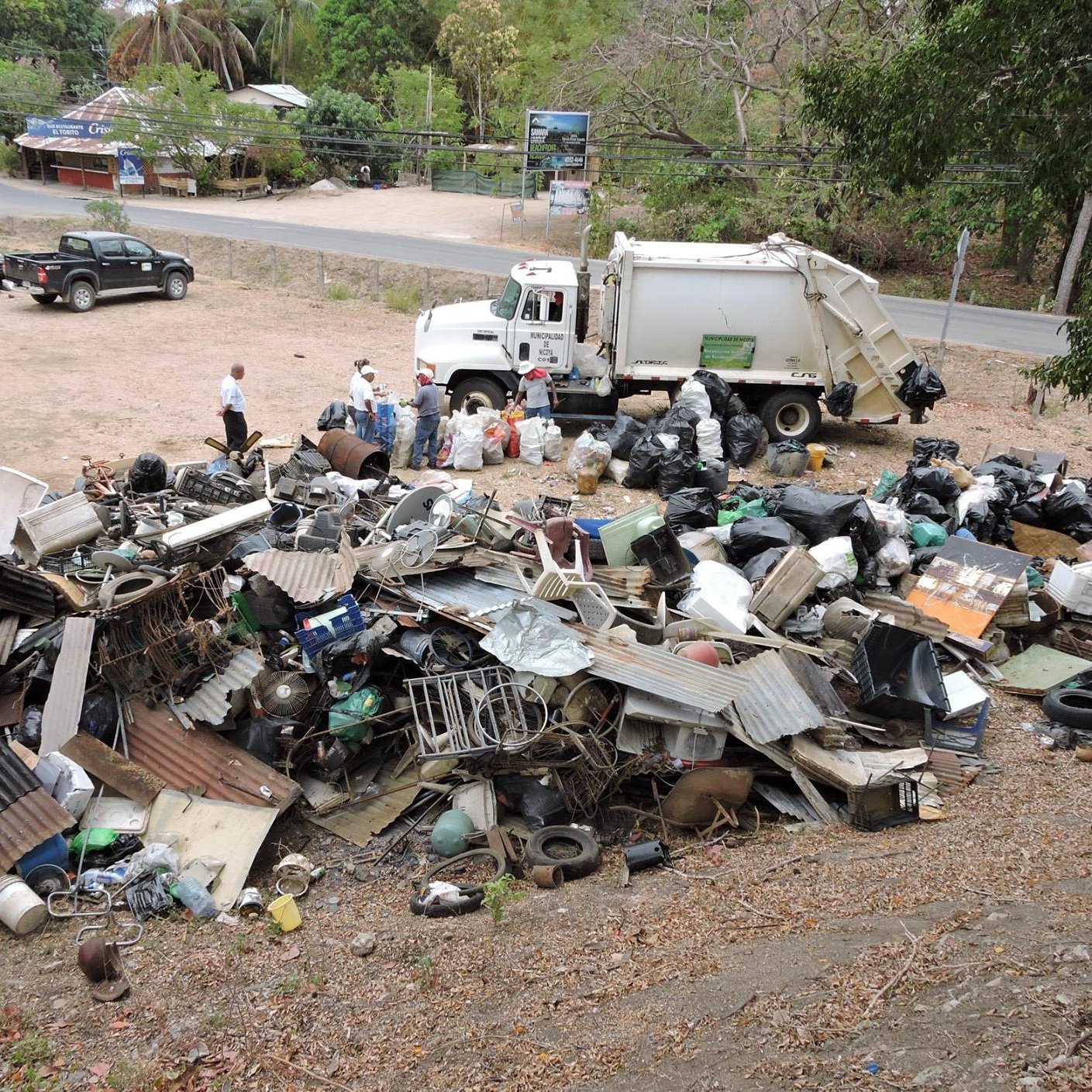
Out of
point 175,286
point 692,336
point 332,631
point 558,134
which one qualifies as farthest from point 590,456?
point 558,134

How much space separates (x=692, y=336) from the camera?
39.9ft

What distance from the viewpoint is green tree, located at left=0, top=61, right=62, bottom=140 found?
1607 inches

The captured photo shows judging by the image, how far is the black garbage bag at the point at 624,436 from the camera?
37.8 feet

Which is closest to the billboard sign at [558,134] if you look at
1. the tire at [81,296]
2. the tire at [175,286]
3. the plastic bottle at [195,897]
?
the tire at [175,286]

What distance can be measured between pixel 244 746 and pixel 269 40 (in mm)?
53482

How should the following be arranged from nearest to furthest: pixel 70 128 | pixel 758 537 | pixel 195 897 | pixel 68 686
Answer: pixel 195 897 → pixel 68 686 → pixel 758 537 → pixel 70 128

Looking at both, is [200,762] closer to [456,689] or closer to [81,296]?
[456,689]

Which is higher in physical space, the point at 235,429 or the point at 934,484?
the point at 934,484

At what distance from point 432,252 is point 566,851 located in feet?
79.9

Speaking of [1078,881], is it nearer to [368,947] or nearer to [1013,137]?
[368,947]

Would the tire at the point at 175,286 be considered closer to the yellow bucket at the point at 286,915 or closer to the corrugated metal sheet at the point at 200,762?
the corrugated metal sheet at the point at 200,762

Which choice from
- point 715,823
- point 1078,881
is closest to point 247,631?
point 715,823

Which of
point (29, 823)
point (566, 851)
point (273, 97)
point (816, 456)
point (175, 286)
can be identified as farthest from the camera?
point (273, 97)

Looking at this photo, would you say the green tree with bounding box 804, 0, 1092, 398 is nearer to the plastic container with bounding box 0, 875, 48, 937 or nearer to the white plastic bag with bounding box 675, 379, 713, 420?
the white plastic bag with bounding box 675, 379, 713, 420
